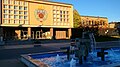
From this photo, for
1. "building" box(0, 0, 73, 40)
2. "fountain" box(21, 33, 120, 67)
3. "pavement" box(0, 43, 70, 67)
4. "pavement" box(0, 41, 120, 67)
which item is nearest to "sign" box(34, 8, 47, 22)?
"building" box(0, 0, 73, 40)

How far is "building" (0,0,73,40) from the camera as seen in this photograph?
135 ft

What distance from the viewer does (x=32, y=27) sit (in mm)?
44562

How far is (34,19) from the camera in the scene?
44.5 meters

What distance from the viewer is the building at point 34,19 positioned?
41097 mm

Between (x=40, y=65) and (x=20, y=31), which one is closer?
(x=40, y=65)

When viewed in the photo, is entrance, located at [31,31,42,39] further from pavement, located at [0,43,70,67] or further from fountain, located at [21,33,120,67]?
fountain, located at [21,33,120,67]

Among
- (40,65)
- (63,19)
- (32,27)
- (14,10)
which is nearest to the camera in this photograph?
(40,65)

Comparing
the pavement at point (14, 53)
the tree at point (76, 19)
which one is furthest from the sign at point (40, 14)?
the pavement at point (14, 53)

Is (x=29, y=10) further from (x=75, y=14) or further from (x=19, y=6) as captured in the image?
(x=75, y=14)

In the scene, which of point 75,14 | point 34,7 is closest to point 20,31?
point 34,7

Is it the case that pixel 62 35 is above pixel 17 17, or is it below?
below

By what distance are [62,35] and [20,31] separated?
35.2 ft

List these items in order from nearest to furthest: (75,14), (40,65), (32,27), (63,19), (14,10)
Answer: (40,65)
(14,10)
(32,27)
(63,19)
(75,14)

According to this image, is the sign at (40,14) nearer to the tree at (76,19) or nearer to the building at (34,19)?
the building at (34,19)
